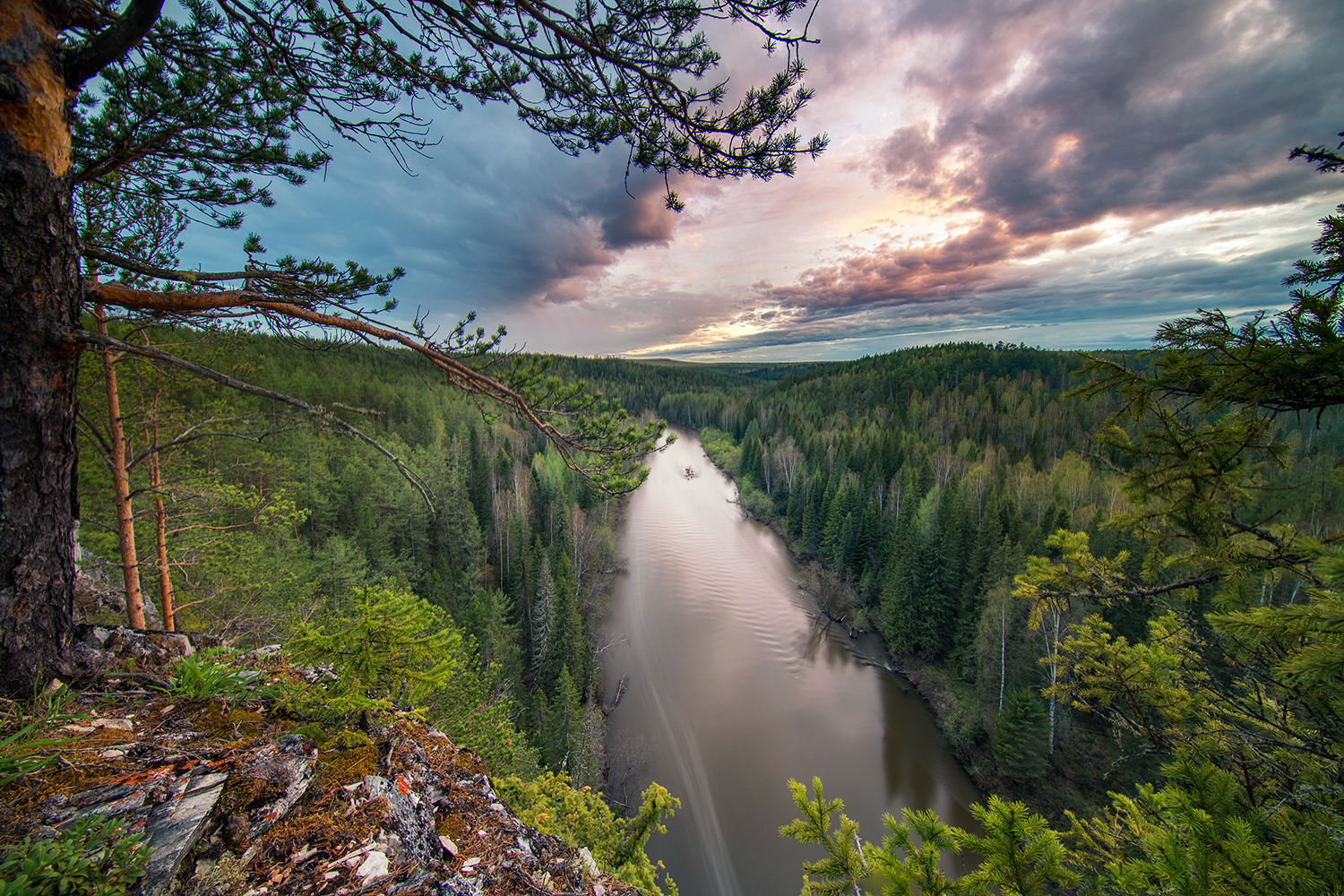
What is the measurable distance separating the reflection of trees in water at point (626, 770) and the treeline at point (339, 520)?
93 centimetres

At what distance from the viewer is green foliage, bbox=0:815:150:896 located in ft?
3.99

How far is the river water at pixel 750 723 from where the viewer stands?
11445 millimetres

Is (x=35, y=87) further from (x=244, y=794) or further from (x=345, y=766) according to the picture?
(x=345, y=766)

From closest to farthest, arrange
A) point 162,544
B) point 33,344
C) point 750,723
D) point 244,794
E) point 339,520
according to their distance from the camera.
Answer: point 244,794
point 33,344
point 162,544
point 750,723
point 339,520

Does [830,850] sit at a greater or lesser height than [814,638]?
greater

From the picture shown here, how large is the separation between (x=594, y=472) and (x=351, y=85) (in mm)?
A: 3225

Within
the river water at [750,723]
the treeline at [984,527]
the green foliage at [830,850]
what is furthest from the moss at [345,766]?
the river water at [750,723]

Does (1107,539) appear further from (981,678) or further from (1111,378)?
(1111,378)

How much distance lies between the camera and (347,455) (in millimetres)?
20250

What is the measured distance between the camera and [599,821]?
5.87 meters

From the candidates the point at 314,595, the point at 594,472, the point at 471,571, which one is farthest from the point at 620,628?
the point at 594,472

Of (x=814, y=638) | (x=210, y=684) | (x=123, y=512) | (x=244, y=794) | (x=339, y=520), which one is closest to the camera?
(x=244, y=794)

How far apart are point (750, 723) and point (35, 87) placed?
1791 centimetres

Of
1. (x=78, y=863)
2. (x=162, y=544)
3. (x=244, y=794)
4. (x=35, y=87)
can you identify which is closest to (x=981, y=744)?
(x=244, y=794)
